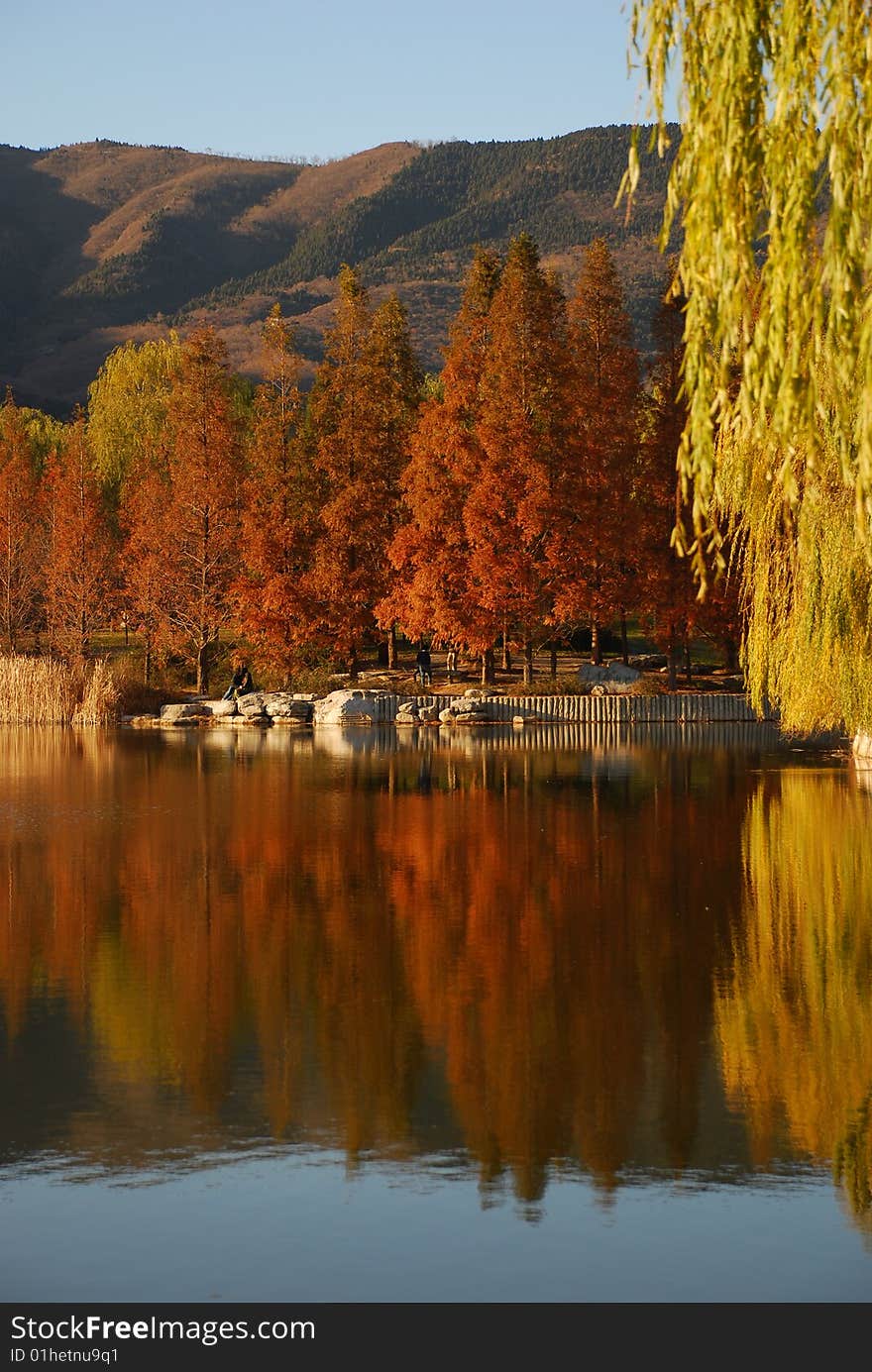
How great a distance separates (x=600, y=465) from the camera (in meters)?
45.8

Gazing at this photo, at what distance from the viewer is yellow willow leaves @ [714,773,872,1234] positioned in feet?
29.6

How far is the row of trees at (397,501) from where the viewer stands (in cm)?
4534

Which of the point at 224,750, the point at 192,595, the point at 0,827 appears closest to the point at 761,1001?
the point at 0,827

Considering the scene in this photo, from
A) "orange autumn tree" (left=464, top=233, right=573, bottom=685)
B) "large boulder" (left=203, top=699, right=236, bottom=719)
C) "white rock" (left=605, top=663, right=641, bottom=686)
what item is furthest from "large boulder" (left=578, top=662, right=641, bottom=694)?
"large boulder" (left=203, top=699, right=236, bottom=719)

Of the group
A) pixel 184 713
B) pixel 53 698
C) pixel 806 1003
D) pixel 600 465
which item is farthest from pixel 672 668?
pixel 806 1003

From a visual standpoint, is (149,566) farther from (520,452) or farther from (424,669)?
(520,452)

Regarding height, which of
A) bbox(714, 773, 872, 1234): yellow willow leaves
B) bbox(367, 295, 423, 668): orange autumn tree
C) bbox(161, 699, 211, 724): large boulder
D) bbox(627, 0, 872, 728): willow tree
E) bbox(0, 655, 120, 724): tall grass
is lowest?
bbox(714, 773, 872, 1234): yellow willow leaves

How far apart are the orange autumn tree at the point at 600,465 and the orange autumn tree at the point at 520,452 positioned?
0.56 metres

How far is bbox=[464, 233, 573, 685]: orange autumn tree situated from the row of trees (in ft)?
0.20

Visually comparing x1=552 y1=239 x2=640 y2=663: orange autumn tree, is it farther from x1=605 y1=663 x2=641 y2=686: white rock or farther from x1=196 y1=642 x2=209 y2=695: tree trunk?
x1=196 y1=642 x2=209 y2=695: tree trunk

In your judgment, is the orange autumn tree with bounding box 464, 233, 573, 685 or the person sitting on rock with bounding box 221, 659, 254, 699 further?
the person sitting on rock with bounding box 221, 659, 254, 699

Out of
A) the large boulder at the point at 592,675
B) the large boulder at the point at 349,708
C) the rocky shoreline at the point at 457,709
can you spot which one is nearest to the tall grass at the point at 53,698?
the rocky shoreline at the point at 457,709

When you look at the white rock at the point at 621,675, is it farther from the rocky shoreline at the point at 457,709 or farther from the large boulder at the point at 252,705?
the large boulder at the point at 252,705

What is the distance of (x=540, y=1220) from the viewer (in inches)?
301
